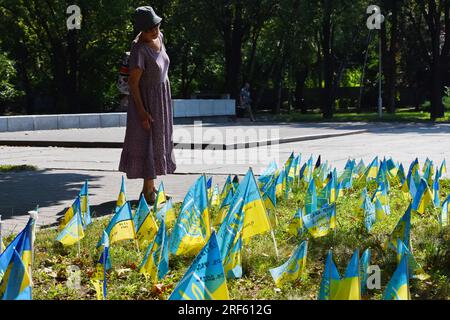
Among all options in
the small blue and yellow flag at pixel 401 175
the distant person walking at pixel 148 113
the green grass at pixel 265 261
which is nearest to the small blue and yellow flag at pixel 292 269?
the green grass at pixel 265 261

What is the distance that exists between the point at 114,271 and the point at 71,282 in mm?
355

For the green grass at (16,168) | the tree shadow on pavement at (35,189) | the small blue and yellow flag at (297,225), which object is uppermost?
the small blue and yellow flag at (297,225)

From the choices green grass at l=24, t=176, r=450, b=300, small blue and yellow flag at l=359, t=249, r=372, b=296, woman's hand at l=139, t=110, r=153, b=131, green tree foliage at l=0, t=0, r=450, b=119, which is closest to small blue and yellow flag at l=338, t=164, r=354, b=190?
green grass at l=24, t=176, r=450, b=300

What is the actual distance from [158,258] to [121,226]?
67 centimetres

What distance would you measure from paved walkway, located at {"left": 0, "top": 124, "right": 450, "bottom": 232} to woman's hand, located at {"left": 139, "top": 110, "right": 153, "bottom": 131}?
0.93 meters

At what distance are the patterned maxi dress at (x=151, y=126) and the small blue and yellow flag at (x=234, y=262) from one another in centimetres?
305

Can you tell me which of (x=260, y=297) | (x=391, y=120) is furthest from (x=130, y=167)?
(x=391, y=120)

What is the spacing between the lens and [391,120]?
1137 inches

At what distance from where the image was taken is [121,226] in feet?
16.1

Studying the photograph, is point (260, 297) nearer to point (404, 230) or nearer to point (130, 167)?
point (404, 230)

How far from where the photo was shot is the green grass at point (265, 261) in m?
4.18

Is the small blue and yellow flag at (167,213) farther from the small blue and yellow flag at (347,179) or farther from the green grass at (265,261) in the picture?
the small blue and yellow flag at (347,179)

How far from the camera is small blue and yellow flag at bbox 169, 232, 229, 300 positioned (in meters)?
2.97

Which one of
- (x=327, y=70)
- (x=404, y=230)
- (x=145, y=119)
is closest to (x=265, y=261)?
(x=404, y=230)
